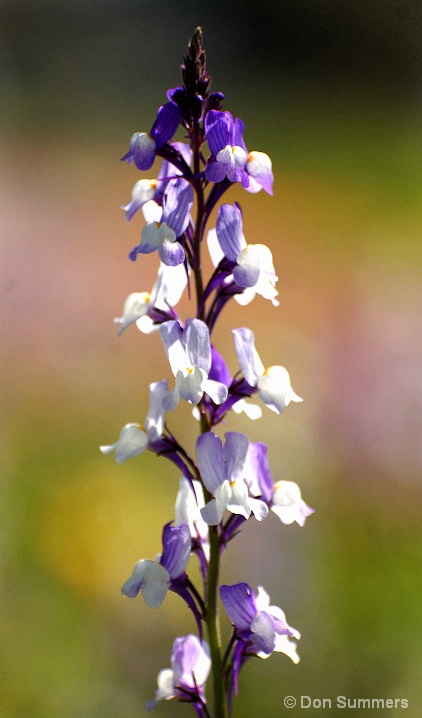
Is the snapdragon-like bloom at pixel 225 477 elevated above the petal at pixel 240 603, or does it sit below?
above

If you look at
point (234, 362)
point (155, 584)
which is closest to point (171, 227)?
point (155, 584)

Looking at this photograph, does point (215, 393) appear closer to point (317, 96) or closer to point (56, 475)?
point (56, 475)

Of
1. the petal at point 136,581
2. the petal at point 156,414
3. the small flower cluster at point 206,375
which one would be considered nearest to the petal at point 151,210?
the small flower cluster at point 206,375

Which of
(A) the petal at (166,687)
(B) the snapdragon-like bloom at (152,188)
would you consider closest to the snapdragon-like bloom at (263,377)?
(B) the snapdragon-like bloom at (152,188)

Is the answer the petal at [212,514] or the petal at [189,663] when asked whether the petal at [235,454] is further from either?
the petal at [189,663]

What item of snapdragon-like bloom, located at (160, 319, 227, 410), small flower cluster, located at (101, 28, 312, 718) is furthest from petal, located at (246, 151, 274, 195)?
snapdragon-like bloom, located at (160, 319, 227, 410)

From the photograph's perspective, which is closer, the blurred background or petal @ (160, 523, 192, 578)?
petal @ (160, 523, 192, 578)

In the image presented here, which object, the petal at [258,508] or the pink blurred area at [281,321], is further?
the pink blurred area at [281,321]

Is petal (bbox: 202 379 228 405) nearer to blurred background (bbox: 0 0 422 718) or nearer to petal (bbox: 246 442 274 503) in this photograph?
petal (bbox: 246 442 274 503)

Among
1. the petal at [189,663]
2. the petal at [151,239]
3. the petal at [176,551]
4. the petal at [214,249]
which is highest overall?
the petal at [214,249]
